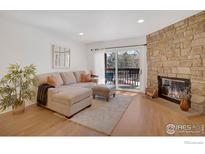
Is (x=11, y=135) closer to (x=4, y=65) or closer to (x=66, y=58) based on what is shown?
(x=4, y=65)

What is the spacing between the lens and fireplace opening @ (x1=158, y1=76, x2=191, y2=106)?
2.97 meters

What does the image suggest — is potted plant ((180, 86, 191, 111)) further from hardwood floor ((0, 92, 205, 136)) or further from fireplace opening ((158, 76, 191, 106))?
hardwood floor ((0, 92, 205, 136))

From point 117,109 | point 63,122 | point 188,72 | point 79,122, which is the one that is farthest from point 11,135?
point 188,72

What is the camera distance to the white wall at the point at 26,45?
2.69m

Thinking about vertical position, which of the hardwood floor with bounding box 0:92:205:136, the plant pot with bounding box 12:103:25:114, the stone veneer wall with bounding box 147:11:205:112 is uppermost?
the stone veneer wall with bounding box 147:11:205:112

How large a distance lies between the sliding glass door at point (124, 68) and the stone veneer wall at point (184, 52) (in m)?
0.99

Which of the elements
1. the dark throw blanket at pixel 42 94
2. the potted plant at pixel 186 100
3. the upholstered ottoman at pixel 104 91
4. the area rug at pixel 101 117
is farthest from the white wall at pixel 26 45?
the potted plant at pixel 186 100

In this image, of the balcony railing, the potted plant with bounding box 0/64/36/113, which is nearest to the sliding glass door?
the balcony railing

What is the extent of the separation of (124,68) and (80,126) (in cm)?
362

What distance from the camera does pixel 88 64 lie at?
5.80 m

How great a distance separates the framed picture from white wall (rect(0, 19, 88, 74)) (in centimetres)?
15

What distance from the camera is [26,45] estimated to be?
10.3ft

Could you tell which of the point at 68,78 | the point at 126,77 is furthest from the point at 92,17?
the point at 126,77
